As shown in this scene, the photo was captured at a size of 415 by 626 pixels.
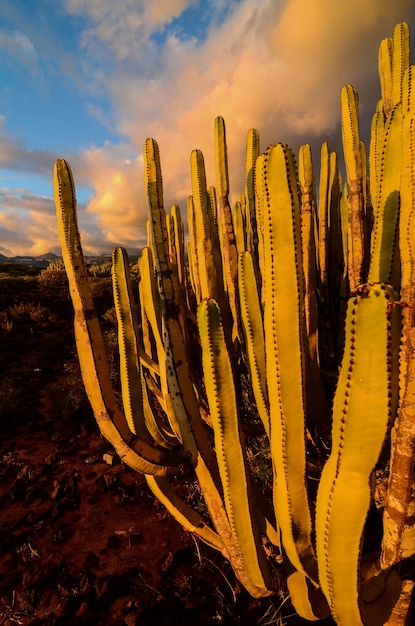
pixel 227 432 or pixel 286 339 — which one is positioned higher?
pixel 286 339

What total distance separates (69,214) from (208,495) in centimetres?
195

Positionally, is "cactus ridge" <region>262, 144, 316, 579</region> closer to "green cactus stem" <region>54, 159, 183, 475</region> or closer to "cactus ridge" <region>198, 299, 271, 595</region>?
"cactus ridge" <region>198, 299, 271, 595</region>

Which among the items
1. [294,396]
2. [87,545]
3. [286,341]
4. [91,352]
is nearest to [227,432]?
[294,396]

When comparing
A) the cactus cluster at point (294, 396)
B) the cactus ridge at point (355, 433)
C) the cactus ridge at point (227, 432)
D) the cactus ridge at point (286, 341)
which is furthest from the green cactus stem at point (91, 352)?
the cactus ridge at point (355, 433)

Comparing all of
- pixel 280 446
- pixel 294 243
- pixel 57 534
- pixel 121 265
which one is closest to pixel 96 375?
pixel 121 265

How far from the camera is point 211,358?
1772 mm

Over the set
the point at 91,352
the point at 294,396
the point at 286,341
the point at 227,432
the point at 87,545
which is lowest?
the point at 87,545

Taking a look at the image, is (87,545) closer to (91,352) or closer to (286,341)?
(91,352)

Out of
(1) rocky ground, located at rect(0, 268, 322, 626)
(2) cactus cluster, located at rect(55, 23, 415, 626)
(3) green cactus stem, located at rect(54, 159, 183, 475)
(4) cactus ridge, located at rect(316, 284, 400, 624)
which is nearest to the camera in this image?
(4) cactus ridge, located at rect(316, 284, 400, 624)

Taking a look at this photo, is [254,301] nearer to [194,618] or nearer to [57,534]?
[194,618]

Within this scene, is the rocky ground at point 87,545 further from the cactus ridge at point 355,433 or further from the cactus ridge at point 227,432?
the cactus ridge at point 355,433

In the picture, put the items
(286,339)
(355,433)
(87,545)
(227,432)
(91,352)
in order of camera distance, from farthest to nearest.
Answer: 1. (87,545)
2. (91,352)
3. (227,432)
4. (286,339)
5. (355,433)

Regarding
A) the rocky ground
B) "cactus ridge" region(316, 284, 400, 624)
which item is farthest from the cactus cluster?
the rocky ground

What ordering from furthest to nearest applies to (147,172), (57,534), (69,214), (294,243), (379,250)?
1. (57,534)
2. (147,172)
3. (69,214)
4. (379,250)
5. (294,243)
